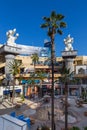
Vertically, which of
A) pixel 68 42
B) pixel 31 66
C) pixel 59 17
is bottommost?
pixel 31 66

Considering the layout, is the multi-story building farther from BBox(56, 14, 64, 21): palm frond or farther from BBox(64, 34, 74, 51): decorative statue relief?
BBox(56, 14, 64, 21): palm frond

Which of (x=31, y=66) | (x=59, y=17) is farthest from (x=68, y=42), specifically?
(x=59, y=17)

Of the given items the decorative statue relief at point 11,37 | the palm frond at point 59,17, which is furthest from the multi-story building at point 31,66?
the palm frond at point 59,17

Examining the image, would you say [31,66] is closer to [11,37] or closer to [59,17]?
[11,37]

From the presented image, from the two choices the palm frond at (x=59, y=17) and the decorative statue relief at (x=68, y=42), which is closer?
the palm frond at (x=59, y=17)

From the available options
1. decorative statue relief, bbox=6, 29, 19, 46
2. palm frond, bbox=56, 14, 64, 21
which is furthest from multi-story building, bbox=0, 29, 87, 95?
palm frond, bbox=56, 14, 64, 21

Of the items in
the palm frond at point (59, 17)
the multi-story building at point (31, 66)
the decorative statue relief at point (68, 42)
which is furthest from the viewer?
the decorative statue relief at point (68, 42)

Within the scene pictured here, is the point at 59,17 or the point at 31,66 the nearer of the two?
the point at 59,17

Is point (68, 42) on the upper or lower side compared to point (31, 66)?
upper

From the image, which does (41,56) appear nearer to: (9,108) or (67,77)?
(9,108)

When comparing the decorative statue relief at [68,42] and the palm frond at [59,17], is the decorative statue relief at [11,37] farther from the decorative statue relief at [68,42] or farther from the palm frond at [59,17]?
the palm frond at [59,17]

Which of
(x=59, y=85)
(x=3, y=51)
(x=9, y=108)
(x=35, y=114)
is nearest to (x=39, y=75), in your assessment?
(x=59, y=85)

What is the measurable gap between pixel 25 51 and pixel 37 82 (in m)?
26.0

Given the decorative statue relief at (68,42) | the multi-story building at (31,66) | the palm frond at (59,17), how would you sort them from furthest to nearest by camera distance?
the decorative statue relief at (68,42), the multi-story building at (31,66), the palm frond at (59,17)
